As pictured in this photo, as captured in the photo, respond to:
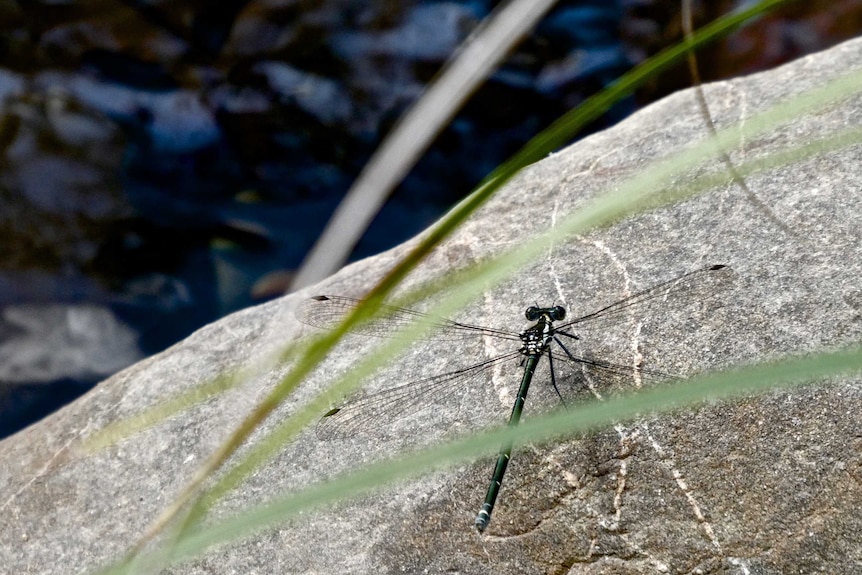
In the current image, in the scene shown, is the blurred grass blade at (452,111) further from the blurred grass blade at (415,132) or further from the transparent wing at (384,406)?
the transparent wing at (384,406)

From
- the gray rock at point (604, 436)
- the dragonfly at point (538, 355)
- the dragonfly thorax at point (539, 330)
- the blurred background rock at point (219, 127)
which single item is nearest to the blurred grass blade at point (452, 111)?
the gray rock at point (604, 436)

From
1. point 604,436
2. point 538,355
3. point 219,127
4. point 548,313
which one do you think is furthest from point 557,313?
point 219,127

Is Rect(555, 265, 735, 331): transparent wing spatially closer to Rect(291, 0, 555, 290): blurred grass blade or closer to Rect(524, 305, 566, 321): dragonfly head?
Rect(524, 305, 566, 321): dragonfly head

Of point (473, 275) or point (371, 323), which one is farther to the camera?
point (371, 323)

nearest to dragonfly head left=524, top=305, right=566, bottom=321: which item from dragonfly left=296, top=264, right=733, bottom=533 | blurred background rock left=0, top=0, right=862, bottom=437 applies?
dragonfly left=296, top=264, right=733, bottom=533

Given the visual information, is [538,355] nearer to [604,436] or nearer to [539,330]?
[539,330]

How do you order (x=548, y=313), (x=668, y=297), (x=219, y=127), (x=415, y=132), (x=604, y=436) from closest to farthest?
(x=415, y=132) → (x=604, y=436) → (x=668, y=297) → (x=548, y=313) → (x=219, y=127)
